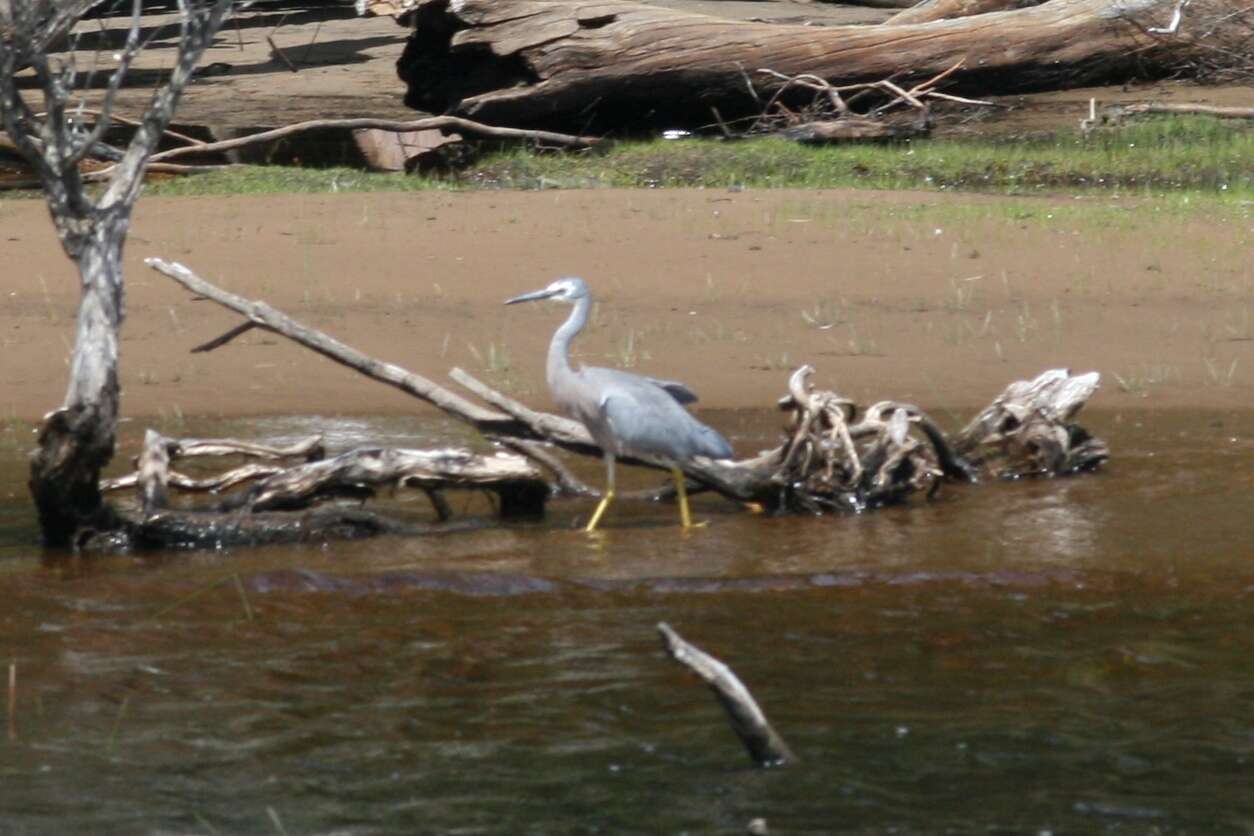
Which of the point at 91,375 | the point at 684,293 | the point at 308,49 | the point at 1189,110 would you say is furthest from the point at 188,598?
the point at 308,49

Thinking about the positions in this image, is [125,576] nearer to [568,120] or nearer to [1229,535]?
[1229,535]

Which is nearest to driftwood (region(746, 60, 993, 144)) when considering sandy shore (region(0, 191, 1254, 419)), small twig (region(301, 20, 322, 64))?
sandy shore (region(0, 191, 1254, 419))

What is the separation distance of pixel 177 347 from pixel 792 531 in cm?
394

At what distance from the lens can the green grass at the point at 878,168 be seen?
42.0 ft

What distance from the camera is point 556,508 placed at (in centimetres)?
753

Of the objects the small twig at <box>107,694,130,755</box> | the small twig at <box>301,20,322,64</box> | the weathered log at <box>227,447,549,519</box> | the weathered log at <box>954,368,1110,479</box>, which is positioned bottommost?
the weathered log at <box>954,368,1110,479</box>

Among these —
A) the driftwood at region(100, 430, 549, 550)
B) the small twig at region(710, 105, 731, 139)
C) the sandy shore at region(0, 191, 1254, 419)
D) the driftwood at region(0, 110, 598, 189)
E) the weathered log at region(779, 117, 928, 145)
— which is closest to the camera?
the driftwood at region(100, 430, 549, 550)

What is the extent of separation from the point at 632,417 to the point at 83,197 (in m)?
1.99

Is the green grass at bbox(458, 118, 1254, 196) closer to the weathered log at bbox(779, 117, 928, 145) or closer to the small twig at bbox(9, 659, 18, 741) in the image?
the weathered log at bbox(779, 117, 928, 145)

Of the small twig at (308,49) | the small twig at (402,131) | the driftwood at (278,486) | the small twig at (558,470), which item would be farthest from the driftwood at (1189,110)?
the small twig at (308,49)

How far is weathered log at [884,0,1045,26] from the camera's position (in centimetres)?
1594

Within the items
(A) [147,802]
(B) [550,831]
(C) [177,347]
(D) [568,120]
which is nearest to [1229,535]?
(B) [550,831]

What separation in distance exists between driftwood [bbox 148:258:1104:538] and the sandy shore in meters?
1.29

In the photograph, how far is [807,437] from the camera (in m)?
7.08
